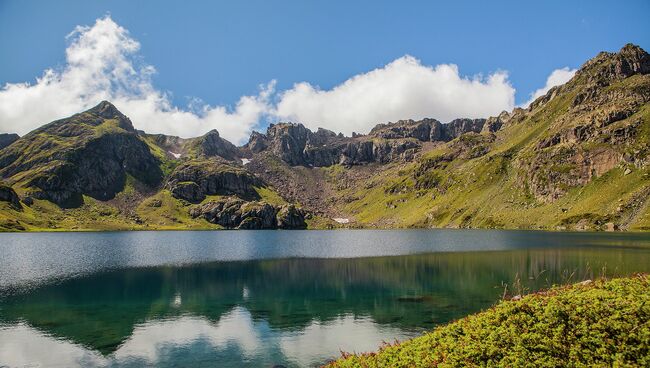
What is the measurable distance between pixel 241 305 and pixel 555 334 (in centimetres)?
4784

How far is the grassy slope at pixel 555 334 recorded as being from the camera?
1783 cm

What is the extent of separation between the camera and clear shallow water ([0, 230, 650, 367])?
3991 centimetres

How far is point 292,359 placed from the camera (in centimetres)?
3731

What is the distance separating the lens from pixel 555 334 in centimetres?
1905

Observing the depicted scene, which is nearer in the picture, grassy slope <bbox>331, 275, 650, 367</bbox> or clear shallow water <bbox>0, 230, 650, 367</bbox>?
grassy slope <bbox>331, 275, 650, 367</bbox>

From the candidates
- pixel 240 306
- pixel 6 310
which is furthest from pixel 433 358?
pixel 6 310

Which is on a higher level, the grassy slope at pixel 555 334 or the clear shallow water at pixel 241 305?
the grassy slope at pixel 555 334

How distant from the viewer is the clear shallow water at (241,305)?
1571 inches

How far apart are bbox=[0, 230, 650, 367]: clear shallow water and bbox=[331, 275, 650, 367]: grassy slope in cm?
1838

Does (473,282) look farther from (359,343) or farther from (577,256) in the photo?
(577,256)

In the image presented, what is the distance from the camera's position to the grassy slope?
1783cm

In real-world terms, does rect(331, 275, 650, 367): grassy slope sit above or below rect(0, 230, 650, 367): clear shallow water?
above

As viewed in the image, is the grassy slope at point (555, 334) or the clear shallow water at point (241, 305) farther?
the clear shallow water at point (241, 305)

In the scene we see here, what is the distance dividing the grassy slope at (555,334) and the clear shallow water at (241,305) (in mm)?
18381
